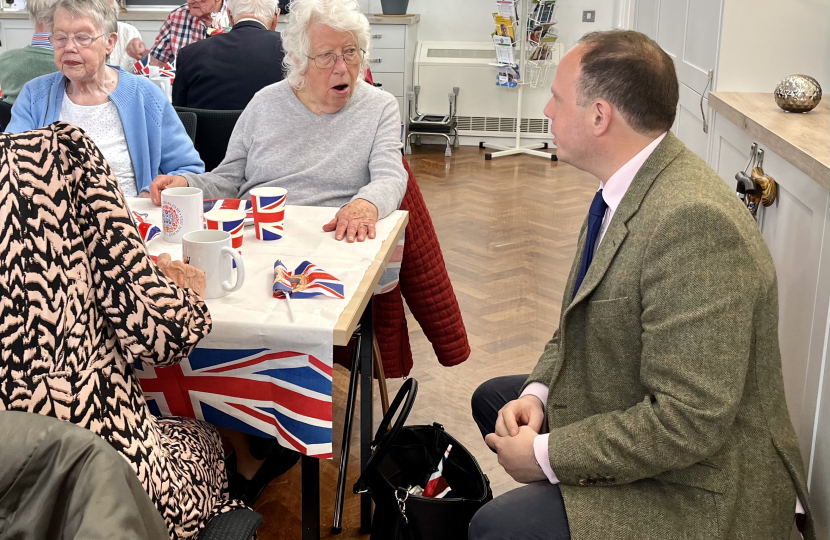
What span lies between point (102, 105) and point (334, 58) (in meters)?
0.86

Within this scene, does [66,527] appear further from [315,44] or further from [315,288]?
[315,44]

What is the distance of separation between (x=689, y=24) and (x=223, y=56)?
203 centimetres

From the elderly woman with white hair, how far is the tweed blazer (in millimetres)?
1000

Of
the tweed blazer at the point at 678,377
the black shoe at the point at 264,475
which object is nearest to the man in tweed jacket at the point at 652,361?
the tweed blazer at the point at 678,377

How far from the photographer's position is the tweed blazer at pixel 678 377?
114 cm

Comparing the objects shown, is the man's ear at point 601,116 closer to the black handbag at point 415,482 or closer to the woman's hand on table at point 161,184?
the black handbag at point 415,482

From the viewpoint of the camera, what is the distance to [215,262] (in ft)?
4.76

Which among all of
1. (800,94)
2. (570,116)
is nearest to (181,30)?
(800,94)

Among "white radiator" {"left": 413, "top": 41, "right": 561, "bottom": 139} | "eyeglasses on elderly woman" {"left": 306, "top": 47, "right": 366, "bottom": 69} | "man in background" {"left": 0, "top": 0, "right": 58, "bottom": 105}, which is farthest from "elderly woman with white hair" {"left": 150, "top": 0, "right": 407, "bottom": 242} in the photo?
"white radiator" {"left": 413, "top": 41, "right": 561, "bottom": 139}

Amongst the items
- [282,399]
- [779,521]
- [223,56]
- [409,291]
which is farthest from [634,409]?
[223,56]

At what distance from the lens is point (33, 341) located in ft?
3.28

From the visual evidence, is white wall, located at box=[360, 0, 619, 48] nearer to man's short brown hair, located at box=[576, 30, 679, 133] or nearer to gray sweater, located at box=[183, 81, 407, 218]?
gray sweater, located at box=[183, 81, 407, 218]

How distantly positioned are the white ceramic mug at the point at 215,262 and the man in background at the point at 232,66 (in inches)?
77.4

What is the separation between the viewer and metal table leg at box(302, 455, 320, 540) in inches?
60.1
